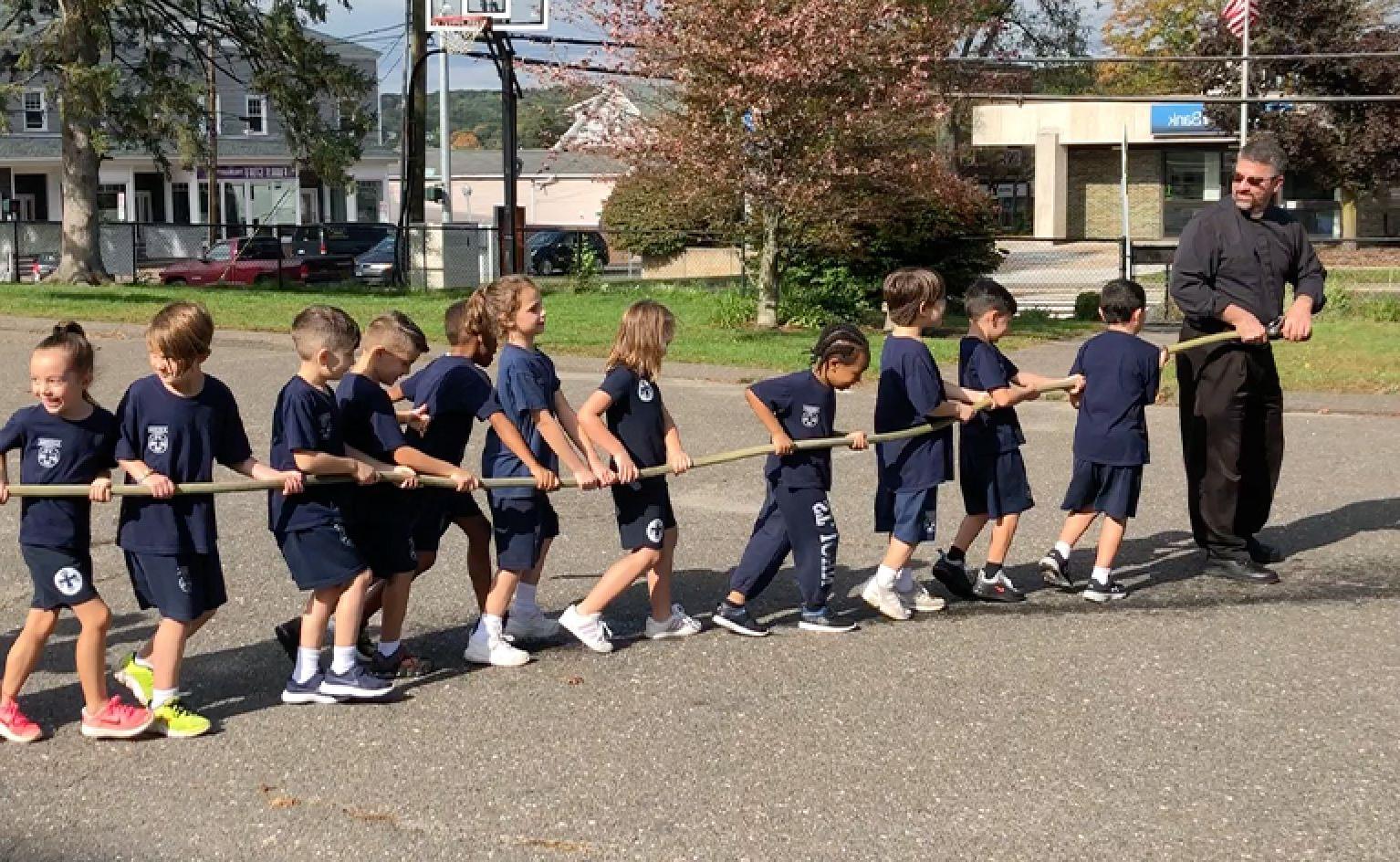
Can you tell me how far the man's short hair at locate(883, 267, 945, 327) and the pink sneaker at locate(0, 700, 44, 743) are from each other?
3.66 metres

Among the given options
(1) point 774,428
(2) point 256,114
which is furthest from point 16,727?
(2) point 256,114

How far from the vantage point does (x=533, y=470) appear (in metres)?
6.39

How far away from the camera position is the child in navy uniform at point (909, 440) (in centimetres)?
712

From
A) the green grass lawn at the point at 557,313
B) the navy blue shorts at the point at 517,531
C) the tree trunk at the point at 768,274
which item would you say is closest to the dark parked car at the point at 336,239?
the green grass lawn at the point at 557,313

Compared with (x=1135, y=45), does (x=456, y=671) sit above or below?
below

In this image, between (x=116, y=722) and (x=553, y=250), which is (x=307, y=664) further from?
(x=553, y=250)

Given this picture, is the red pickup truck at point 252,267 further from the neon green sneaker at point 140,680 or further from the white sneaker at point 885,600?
the neon green sneaker at point 140,680

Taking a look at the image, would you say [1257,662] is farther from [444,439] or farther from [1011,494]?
[444,439]

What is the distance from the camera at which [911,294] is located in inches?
279

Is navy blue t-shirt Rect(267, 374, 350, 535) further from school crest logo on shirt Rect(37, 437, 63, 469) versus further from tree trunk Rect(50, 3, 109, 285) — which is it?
tree trunk Rect(50, 3, 109, 285)

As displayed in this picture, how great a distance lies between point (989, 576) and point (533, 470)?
2.32m

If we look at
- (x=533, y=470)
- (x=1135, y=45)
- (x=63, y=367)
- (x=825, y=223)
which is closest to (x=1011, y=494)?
(x=533, y=470)

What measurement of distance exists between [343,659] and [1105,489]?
3.65 metres

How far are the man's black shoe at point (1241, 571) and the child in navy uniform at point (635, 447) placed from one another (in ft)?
9.50
